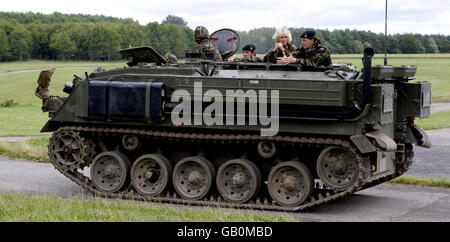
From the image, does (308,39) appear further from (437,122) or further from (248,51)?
(437,122)

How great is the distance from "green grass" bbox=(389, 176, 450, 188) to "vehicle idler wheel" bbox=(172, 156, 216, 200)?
175 inches

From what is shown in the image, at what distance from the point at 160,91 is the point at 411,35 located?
5923 cm

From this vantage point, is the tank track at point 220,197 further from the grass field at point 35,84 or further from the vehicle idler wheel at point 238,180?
the grass field at point 35,84

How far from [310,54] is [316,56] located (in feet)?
0.40

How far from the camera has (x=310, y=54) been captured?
563 inches

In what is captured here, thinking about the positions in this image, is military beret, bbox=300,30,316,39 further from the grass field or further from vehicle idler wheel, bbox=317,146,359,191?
the grass field

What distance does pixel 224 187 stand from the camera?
14.2 meters

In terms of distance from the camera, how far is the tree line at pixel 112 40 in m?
40.7

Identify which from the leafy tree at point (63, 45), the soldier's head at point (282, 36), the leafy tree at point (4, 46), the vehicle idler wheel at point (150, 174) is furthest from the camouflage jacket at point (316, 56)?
the leafy tree at point (4, 46)

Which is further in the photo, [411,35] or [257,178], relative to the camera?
[411,35]

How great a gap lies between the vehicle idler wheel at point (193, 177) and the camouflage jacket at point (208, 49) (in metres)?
2.66

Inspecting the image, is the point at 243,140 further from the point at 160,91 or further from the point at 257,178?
the point at 160,91

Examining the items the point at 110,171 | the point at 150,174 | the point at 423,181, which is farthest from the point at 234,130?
the point at 423,181
